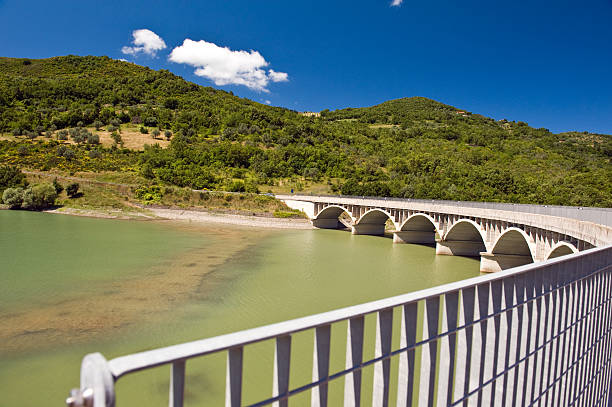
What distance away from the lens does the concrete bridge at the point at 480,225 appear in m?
13.9

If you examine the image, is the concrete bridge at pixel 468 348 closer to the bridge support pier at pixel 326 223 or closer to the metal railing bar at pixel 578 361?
the metal railing bar at pixel 578 361

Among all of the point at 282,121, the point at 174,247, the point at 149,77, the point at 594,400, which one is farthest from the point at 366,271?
the point at 149,77

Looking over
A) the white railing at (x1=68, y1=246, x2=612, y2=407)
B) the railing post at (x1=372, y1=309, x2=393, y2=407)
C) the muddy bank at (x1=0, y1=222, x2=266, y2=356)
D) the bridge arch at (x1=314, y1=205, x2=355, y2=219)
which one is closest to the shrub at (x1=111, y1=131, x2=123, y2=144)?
the bridge arch at (x1=314, y1=205, x2=355, y2=219)

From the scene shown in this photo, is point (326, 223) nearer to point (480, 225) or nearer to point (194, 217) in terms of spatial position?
point (194, 217)

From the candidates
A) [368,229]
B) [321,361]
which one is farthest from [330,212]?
[321,361]

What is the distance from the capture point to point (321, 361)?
182cm

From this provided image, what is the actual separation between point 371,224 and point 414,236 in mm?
6472

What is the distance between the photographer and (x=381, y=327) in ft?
6.78

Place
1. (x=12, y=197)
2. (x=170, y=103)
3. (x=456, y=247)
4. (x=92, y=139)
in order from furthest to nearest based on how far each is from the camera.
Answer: (x=170, y=103), (x=92, y=139), (x=12, y=197), (x=456, y=247)

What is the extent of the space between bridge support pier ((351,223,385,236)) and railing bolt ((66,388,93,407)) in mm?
37411

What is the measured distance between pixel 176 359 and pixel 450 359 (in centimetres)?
189

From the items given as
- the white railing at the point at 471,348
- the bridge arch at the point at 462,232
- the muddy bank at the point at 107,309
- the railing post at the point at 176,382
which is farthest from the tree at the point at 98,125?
the railing post at the point at 176,382

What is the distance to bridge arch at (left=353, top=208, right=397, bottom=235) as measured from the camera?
37.3 metres

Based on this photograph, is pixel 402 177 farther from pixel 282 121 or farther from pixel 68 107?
pixel 68 107
